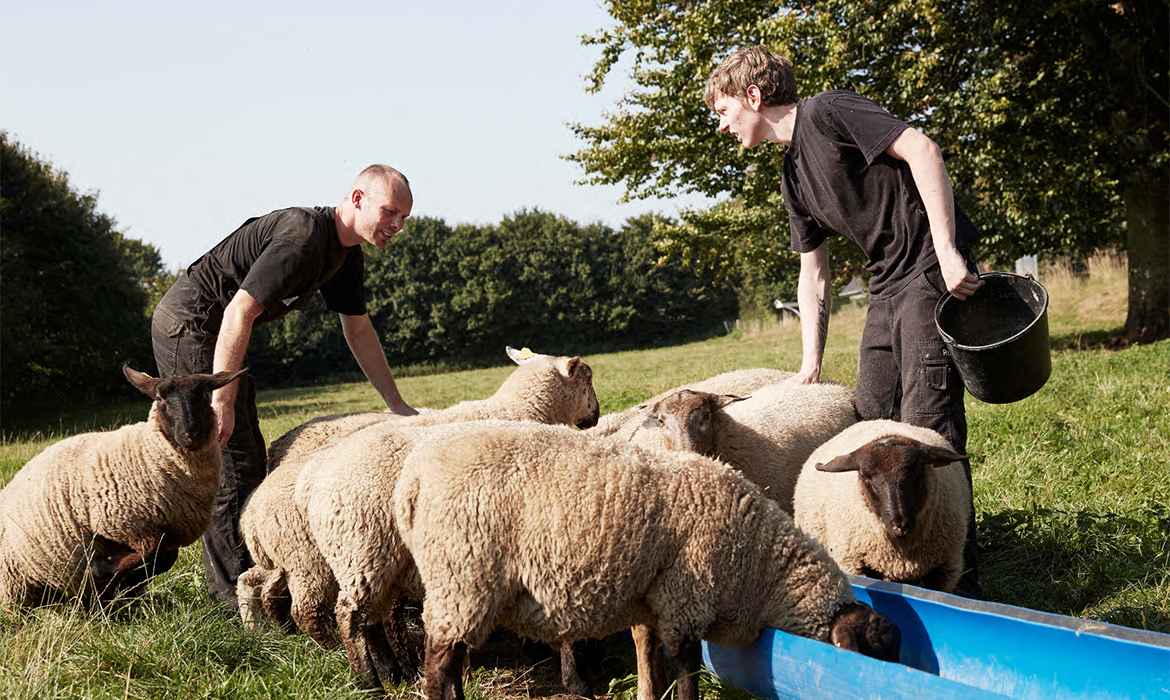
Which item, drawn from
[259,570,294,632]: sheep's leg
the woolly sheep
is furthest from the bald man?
the woolly sheep

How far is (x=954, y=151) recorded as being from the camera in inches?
506

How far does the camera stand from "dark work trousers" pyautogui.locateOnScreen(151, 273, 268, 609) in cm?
438

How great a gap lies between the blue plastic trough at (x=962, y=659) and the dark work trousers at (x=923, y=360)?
37.9 inches

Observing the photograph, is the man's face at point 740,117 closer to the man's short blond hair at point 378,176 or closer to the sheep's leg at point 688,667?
the man's short blond hair at point 378,176

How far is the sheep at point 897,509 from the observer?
11.7 ft

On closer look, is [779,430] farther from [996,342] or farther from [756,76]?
[756,76]

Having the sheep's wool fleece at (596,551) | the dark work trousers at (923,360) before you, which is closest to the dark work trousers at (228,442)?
the sheep's wool fleece at (596,551)

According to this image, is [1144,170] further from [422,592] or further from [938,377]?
[422,592]

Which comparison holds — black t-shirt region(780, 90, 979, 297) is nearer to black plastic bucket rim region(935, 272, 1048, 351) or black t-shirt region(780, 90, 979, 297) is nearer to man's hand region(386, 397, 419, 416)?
black plastic bucket rim region(935, 272, 1048, 351)

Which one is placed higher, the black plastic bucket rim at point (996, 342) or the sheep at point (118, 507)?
the black plastic bucket rim at point (996, 342)

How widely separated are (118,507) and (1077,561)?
16.0 ft

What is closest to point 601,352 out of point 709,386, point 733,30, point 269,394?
point 269,394

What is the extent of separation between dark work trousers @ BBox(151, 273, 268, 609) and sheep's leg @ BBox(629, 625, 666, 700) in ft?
7.64

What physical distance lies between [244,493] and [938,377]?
11.9 ft
